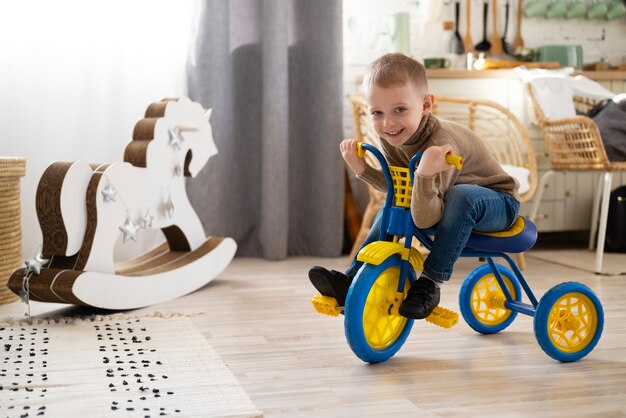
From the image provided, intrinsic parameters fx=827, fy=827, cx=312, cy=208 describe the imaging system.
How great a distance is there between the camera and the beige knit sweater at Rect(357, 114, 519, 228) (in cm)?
173

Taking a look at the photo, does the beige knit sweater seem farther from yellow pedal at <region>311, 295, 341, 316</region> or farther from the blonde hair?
yellow pedal at <region>311, 295, 341, 316</region>

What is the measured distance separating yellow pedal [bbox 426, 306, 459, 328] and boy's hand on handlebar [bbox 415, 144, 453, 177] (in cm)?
33

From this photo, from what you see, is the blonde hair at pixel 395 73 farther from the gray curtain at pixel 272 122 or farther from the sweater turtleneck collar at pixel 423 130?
the gray curtain at pixel 272 122

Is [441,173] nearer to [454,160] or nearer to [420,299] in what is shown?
[454,160]

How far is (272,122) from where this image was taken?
11.0 feet

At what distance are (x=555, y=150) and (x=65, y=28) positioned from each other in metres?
2.00

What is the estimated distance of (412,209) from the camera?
175 centimetres

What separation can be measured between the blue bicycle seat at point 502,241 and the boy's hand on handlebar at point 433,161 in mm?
254

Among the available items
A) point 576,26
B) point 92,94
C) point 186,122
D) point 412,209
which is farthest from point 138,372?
point 576,26

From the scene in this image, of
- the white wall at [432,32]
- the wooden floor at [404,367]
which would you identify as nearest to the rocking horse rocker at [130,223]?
the wooden floor at [404,367]

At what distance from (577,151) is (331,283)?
70.6 inches

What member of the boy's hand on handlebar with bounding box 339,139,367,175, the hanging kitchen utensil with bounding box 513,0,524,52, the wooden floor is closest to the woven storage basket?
the wooden floor

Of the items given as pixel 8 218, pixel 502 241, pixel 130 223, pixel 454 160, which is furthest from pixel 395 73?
pixel 8 218

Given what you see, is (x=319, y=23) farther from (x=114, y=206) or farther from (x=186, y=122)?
(x=114, y=206)
